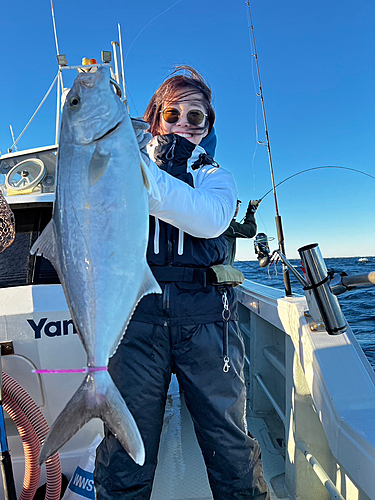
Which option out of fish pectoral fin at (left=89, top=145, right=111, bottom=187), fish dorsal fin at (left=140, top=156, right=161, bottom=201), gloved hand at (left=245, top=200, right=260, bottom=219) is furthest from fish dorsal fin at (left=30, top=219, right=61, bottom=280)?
gloved hand at (left=245, top=200, right=260, bottom=219)

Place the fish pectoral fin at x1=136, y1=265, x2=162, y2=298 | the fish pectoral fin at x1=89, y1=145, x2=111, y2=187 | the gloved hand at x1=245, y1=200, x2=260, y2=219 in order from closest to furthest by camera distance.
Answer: the fish pectoral fin at x1=89, y1=145, x2=111, y2=187 → the fish pectoral fin at x1=136, y1=265, x2=162, y2=298 → the gloved hand at x1=245, y1=200, x2=260, y2=219

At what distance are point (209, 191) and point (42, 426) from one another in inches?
66.6

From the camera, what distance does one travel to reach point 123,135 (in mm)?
1253

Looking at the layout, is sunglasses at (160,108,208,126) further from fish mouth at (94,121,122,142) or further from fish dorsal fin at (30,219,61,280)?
fish dorsal fin at (30,219,61,280)

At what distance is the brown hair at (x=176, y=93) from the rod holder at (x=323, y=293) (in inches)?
39.5

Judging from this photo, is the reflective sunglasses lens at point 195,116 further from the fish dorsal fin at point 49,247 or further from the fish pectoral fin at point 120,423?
the fish pectoral fin at point 120,423

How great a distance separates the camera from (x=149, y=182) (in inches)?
53.1

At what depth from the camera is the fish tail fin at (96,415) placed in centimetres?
127

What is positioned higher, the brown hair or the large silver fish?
the brown hair

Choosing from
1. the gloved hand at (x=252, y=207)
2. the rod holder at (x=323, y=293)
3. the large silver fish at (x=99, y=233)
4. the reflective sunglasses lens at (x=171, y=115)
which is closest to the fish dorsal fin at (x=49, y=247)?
the large silver fish at (x=99, y=233)

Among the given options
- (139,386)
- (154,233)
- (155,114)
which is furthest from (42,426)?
(155,114)

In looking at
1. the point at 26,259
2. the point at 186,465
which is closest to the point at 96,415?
the point at 26,259

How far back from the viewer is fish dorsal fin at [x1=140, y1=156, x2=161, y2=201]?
133cm

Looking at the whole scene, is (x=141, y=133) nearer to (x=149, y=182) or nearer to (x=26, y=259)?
(x=149, y=182)
